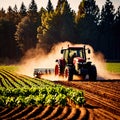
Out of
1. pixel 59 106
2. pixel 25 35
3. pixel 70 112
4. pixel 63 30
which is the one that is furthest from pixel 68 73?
pixel 25 35

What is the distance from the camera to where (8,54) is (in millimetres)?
68812

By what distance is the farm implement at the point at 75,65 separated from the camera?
2119 centimetres

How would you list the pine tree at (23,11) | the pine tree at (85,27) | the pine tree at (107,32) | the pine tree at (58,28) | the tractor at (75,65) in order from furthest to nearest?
the pine tree at (23,11), the pine tree at (107,32), the pine tree at (85,27), the pine tree at (58,28), the tractor at (75,65)

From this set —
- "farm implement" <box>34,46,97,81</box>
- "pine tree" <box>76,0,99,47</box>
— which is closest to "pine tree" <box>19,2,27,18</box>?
"pine tree" <box>76,0,99,47</box>

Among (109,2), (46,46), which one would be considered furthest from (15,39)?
(109,2)

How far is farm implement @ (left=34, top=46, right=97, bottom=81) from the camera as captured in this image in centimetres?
2119

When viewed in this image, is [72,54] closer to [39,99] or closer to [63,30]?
[39,99]

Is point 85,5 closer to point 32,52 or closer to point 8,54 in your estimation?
point 32,52

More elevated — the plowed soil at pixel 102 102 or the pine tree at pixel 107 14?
the pine tree at pixel 107 14

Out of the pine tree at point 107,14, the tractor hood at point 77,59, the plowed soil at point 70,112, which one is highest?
the pine tree at point 107,14

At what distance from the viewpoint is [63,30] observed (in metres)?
56.9

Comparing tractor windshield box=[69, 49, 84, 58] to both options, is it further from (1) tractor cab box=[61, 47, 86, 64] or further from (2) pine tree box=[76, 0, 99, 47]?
(2) pine tree box=[76, 0, 99, 47]

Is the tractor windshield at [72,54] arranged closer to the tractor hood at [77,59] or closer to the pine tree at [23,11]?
the tractor hood at [77,59]

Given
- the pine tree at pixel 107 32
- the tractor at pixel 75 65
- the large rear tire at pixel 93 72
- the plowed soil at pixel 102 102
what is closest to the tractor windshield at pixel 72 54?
the tractor at pixel 75 65
